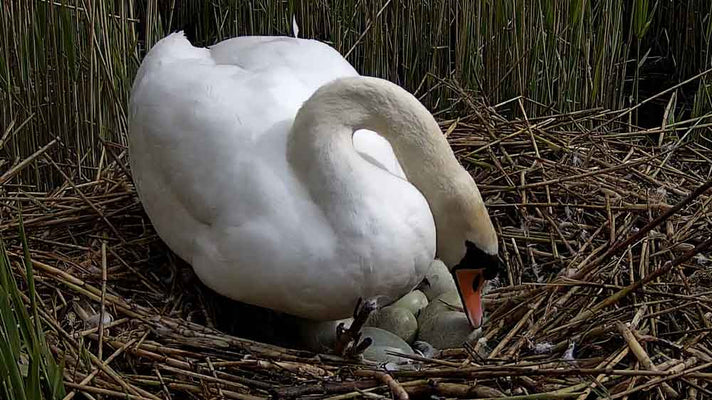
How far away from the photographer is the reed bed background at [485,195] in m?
2.13

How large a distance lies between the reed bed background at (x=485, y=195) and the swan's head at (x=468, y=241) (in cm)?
15

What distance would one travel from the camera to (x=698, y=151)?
3.39 metres

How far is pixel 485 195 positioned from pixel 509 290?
0.47 meters

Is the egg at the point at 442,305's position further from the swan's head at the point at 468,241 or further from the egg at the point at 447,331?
the swan's head at the point at 468,241

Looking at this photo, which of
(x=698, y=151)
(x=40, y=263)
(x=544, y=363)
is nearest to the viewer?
(x=544, y=363)

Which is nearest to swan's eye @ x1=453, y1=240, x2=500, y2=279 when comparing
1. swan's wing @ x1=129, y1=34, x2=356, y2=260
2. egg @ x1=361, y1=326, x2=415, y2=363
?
egg @ x1=361, y1=326, x2=415, y2=363

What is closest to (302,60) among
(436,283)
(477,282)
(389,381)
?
(436,283)

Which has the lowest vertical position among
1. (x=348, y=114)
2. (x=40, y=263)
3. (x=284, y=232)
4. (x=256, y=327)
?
(x=256, y=327)

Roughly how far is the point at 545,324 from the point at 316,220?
64 centimetres

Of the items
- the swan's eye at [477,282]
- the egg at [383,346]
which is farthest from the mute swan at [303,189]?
the egg at [383,346]

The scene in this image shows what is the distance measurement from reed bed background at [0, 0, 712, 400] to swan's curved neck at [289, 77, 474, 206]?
0.43m

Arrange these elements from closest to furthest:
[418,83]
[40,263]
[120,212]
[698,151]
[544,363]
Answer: [544,363], [40,263], [120,212], [698,151], [418,83]

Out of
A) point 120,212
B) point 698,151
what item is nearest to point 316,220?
point 120,212

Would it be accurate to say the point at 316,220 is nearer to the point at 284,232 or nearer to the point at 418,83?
the point at 284,232
